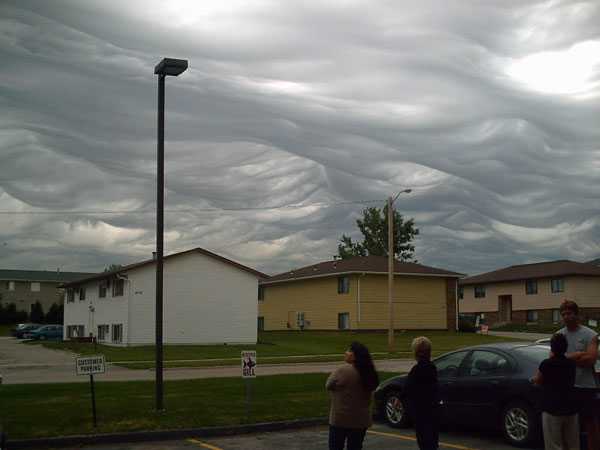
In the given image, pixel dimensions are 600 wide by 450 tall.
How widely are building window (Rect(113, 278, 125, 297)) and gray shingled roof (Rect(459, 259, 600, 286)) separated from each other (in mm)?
37537

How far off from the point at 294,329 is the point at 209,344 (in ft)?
48.2

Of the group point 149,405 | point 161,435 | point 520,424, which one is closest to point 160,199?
point 149,405

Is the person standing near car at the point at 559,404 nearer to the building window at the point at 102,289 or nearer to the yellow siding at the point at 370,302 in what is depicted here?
the building window at the point at 102,289

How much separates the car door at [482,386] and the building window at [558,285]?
53.7 m

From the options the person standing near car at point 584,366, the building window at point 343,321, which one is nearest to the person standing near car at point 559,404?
the person standing near car at point 584,366

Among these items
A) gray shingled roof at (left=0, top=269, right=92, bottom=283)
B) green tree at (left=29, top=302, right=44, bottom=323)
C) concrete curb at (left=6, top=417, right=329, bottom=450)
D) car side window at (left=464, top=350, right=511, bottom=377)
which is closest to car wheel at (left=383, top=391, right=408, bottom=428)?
concrete curb at (left=6, top=417, right=329, bottom=450)

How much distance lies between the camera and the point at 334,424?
7.66m

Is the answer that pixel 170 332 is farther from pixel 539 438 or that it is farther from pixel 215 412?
pixel 539 438

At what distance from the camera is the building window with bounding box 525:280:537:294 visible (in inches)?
2554

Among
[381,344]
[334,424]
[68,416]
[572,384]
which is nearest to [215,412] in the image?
[68,416]

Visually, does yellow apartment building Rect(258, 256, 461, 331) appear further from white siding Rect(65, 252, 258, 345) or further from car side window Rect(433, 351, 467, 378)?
car side window Rect(433, 351, 467, 378)

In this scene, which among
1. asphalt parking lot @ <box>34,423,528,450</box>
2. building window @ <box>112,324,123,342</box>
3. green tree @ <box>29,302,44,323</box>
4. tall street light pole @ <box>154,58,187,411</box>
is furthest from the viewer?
green tree @ <box>29,302,44,323</box>

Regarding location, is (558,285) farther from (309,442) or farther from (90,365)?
(90,365)

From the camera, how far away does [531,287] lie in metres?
65.1
